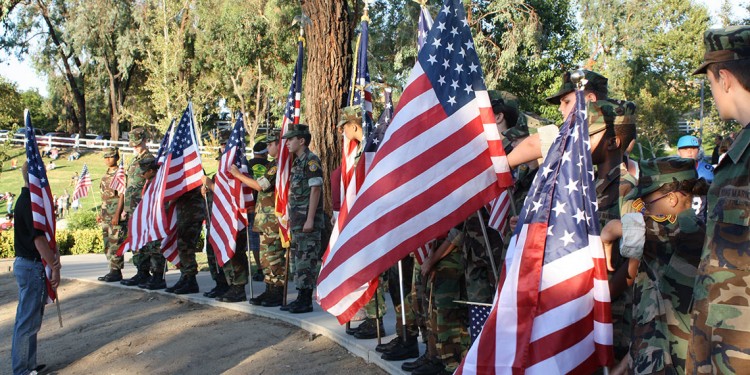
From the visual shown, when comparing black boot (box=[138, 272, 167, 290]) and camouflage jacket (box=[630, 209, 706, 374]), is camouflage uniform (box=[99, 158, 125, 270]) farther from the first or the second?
camouflage jacket (box=[630, 209, 706, 374])

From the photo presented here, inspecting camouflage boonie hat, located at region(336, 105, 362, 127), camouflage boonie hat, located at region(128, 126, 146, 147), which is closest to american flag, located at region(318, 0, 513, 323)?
camouflage boonie hat, located at region(336, 105, 362, 127)

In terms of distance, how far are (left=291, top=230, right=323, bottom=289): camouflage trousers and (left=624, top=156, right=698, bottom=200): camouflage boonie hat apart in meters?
5.70

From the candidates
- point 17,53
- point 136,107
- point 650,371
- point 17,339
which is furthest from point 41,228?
point 136,107

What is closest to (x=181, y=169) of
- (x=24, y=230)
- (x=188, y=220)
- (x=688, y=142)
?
(x=188, y=220)

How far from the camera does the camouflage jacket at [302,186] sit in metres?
8.56

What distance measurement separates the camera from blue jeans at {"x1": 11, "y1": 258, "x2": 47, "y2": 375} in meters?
7.18

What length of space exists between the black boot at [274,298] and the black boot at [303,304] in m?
0.63

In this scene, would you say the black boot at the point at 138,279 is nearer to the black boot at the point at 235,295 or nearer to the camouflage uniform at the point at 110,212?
the camouflage uniform at the point at 110,212

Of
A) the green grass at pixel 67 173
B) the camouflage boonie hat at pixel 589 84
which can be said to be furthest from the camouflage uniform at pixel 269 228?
the green grass at pixel 67 173

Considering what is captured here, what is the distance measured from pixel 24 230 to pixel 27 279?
489mm

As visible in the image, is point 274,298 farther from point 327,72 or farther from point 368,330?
point 327,72

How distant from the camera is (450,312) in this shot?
545 cm

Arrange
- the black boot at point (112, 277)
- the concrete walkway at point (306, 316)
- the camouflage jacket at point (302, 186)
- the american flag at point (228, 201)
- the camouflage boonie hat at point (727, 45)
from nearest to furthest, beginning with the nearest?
the camouflage boonie hat at point (727, 45) < the concrete walkway at point (306, 316) < the camouflage jacket at point (302, 186) < the american flag at point (228, 201) < the black boot at point (112, 277)

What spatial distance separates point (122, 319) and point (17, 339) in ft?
7.77
